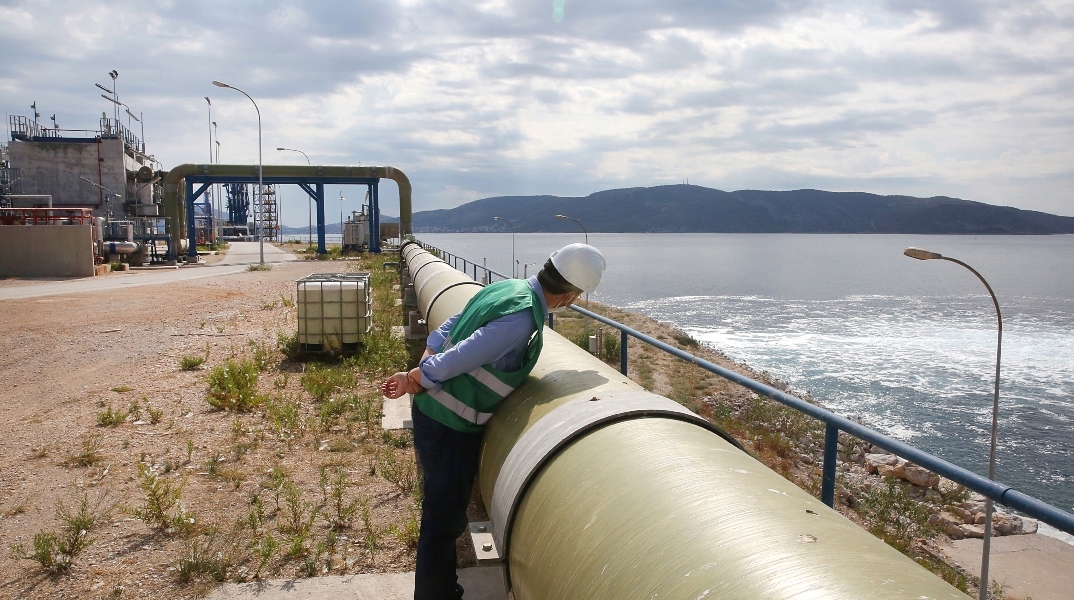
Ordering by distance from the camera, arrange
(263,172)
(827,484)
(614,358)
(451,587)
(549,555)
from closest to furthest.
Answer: (549,555)
(827,484)
(451,587)
(614,358)
(263,172)

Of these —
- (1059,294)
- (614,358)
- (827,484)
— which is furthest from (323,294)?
(1059,294)

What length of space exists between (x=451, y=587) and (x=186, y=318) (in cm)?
1232

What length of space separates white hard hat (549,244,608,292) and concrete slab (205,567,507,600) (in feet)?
5.54

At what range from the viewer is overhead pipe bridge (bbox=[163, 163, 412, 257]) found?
34.5 meters

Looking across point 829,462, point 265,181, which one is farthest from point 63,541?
point 265,181

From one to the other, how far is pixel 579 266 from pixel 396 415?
174 inches

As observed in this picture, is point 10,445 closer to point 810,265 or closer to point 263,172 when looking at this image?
point 263,172

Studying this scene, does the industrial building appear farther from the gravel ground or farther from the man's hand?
the man's hand

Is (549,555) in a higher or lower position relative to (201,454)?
higher

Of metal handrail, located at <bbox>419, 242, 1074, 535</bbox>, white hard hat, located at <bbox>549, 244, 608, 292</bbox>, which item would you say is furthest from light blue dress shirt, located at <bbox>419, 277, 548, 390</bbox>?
metal handrail, located at <bbox>419, 242, 1074, 535</bbox>

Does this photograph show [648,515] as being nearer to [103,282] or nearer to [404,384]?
[404,384]

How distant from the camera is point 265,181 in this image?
38.1 metres

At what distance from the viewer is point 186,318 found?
13.6 metres

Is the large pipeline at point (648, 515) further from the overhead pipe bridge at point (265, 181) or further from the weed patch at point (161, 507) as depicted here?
the overhead pipe bridge at point (265, 181)
